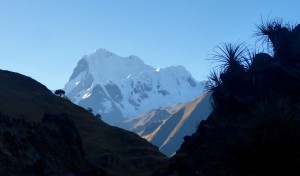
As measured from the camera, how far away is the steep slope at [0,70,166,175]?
43938 mm

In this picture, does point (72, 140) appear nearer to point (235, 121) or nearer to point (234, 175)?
point (235, 121)

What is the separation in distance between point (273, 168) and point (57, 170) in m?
10.9

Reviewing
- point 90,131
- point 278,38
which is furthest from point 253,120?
point 90,131

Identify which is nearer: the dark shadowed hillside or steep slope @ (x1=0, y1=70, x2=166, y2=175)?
the dark shadowed hillside

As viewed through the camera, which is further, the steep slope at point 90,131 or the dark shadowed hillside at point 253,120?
the steep slope at point 90,131

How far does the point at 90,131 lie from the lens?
5706 centimetres

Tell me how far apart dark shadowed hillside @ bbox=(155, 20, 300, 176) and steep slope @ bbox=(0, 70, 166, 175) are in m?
9.60

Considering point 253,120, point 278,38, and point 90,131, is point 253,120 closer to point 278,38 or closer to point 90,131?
point 278,38

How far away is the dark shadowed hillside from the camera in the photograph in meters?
18.8

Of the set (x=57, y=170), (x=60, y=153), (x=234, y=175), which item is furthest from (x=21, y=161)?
(x=234, y=175)

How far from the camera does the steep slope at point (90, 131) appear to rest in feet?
144

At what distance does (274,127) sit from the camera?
18891mm

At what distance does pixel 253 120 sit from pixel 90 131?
3911 cm

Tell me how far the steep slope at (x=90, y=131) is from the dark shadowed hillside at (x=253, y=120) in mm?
9600
